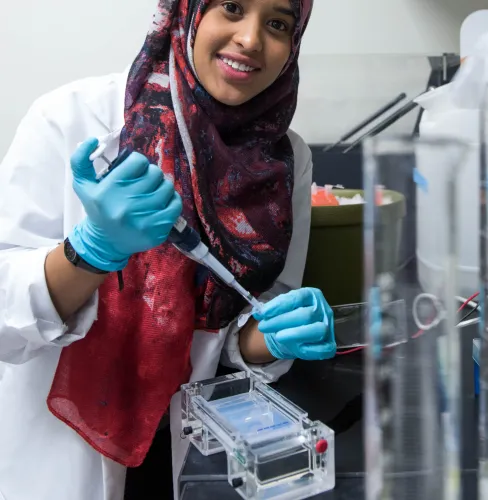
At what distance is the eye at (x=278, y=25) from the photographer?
0.98m

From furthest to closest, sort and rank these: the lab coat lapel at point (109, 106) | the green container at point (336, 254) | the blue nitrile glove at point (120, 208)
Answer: the green container at point (336, 254) < the lab coat lapel at point (109, 106) < the blue nitrile glove at point (120, 208)

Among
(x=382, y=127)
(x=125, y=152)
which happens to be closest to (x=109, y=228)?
(x=125, y=152)

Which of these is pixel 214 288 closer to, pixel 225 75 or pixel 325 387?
pixel 325 387

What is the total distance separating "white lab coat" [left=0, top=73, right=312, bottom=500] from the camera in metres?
0.90

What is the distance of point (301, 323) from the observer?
920mm

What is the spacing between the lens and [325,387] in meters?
0.91

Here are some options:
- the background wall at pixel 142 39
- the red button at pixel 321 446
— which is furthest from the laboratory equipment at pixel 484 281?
the background wall at pixel 142 39

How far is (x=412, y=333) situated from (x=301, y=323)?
1.67 ft

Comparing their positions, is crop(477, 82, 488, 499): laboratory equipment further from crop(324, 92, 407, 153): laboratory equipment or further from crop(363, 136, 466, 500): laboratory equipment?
crop(324, 92, 407, 153): laboratory equipment

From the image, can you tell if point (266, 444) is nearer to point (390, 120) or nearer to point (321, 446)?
point (321, 446)

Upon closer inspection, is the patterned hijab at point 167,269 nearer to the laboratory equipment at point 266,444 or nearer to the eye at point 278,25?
the eye at point 278,25

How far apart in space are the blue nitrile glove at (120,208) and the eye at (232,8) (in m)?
0.33


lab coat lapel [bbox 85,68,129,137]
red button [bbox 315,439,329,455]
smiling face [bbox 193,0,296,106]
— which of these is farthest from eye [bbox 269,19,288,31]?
red button [bbox 315,439,329,455]

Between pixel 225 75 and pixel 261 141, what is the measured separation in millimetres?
181
